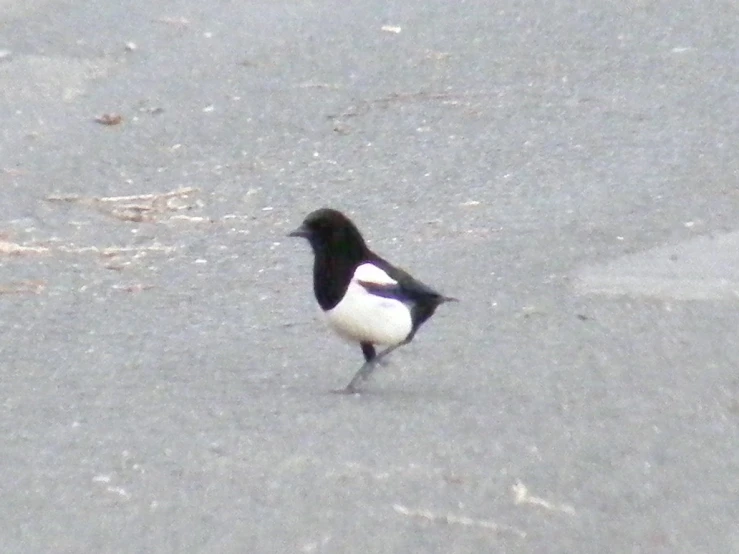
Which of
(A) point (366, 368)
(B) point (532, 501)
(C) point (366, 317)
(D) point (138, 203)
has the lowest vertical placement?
(D) point (138, 203)

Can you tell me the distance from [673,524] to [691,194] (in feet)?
13.5

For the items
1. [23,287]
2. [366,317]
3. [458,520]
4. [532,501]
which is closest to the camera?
[458,520]

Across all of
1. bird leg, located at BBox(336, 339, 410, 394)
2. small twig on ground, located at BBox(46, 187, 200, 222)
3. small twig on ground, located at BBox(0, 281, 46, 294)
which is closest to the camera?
bird leg, located at BBox(336, 339, 410, 394)

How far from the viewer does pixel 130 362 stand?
6.54 m

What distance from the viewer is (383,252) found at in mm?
8133

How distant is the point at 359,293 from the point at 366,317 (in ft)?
0.29

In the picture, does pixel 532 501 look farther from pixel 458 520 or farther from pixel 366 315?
pixel 366 315

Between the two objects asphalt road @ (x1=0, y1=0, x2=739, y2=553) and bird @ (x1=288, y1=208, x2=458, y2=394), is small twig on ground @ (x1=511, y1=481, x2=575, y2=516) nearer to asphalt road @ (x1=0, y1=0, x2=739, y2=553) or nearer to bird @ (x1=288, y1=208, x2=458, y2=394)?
asphalt road @ (x1=0, y1=0, x2=739, y2=553)

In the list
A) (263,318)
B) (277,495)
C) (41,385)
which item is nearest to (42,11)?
(263,318)

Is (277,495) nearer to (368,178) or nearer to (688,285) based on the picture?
(688,285)

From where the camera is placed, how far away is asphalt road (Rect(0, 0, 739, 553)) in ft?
16.9

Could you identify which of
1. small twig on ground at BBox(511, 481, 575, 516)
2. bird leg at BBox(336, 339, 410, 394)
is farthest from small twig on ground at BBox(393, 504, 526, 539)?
bird leg at BBox(336, 339, 410, 394)

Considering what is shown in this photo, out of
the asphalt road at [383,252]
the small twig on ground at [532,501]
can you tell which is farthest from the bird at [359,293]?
the small twig on ground at [532,501]

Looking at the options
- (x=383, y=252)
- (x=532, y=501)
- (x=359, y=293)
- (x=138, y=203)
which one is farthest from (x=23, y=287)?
(x=532, y=501)
